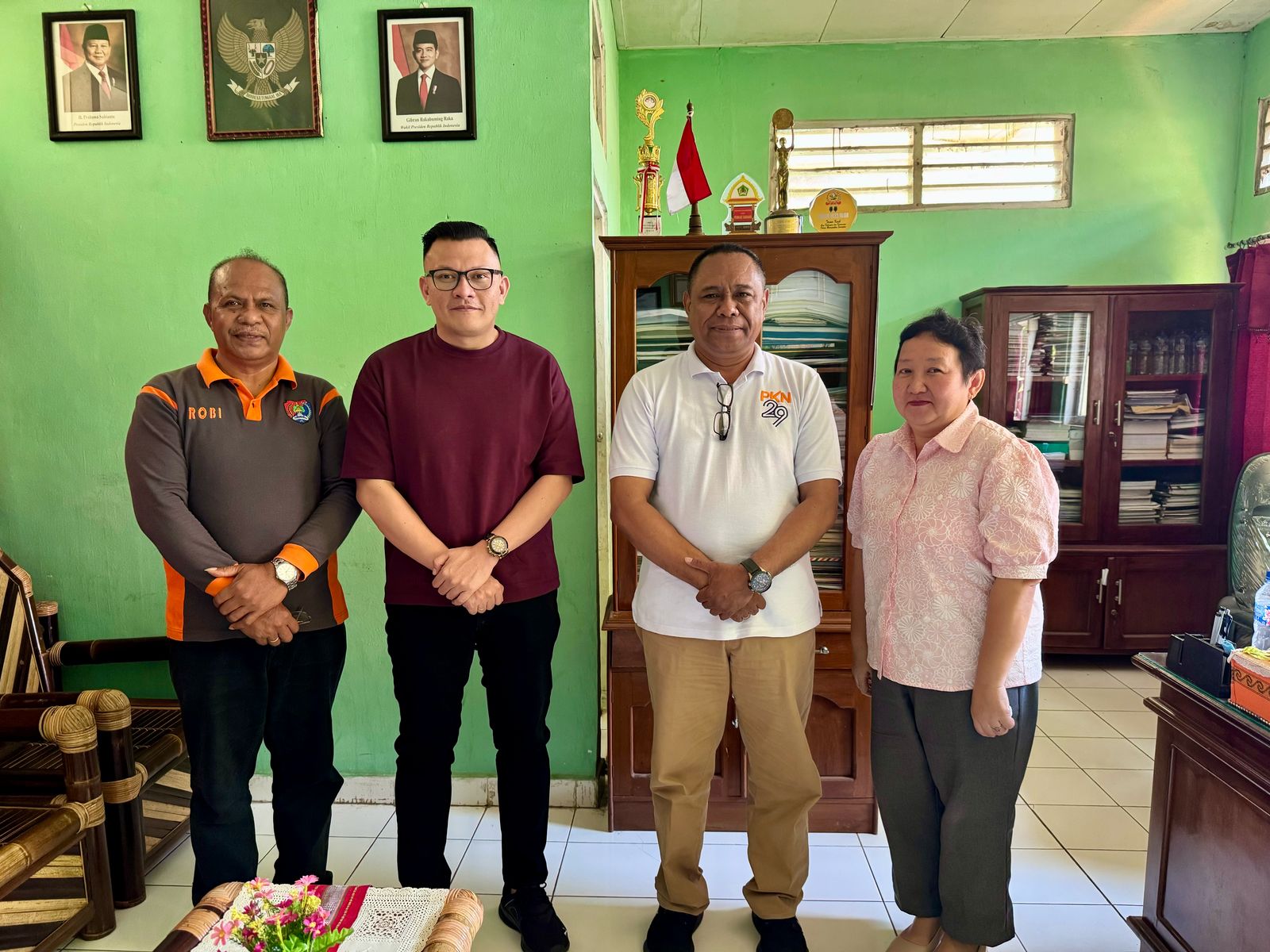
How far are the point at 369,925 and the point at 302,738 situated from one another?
0.63m

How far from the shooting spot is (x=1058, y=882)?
220cm

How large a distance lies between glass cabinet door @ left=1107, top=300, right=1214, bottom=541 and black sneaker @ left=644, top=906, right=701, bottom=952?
324 cm

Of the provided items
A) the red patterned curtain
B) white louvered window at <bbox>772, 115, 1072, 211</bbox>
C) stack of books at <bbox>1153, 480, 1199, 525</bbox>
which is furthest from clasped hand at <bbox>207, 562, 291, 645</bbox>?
the red patterned curtain

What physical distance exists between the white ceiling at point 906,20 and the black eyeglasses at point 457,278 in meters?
2.44

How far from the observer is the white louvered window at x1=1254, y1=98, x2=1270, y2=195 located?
3.83 meters

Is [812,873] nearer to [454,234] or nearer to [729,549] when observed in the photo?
[729,549]

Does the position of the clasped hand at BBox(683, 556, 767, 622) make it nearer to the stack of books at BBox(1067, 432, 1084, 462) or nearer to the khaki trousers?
the khaki trousers

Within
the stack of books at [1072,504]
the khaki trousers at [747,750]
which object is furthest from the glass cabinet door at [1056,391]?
the khaki trousers at [747,750]

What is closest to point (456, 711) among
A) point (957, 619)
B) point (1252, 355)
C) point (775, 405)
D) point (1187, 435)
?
point (775, 405)

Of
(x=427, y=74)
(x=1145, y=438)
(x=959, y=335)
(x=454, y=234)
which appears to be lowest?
(x=1145, y=438)

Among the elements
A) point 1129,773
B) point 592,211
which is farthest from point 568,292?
point 1129,773

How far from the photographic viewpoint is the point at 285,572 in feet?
5.69

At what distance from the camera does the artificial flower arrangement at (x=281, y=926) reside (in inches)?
45.5

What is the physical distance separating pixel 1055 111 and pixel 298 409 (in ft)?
13.5
